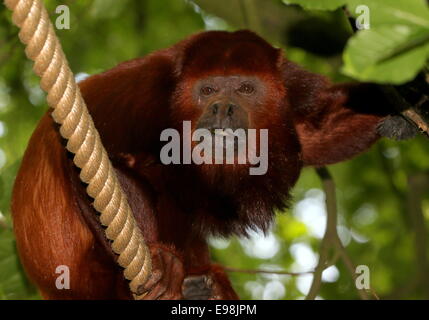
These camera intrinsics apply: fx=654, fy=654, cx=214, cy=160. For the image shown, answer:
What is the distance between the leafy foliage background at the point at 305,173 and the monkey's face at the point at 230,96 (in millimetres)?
1068

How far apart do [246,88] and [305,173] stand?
4.30 metres

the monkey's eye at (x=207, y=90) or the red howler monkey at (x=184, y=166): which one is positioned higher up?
the monkey's eye at (x=207, y=90)

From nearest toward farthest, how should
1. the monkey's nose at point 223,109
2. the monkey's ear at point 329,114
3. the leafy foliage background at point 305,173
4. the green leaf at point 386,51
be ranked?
the green leaf at point 386,51, the monkey's nose at point 223,109, the monkey's ear at point 329,114, the leafy foliage background at point 305,173

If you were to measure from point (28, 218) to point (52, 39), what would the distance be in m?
1.57

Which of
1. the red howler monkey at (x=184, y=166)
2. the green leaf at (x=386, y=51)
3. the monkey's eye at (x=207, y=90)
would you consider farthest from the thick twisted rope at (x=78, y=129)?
the monkey's eye at (x=207, y=90)

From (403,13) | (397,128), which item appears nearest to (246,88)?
(397,128)

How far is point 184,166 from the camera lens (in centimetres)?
381

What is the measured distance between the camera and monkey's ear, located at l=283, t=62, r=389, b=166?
3.96m

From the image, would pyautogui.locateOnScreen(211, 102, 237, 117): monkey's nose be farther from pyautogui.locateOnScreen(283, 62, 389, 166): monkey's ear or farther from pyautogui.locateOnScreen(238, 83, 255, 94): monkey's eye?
pyautogui.locateOnScreen(283, 62, 389, 166): monkey's ear

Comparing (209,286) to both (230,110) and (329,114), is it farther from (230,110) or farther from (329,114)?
(329,114)

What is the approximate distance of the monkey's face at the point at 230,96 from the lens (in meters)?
3.63

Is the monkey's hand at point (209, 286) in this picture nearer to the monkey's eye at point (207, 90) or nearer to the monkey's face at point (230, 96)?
the monkey's face at point (230, 96)

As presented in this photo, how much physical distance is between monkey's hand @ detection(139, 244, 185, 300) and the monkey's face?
→ 742 millimetres
